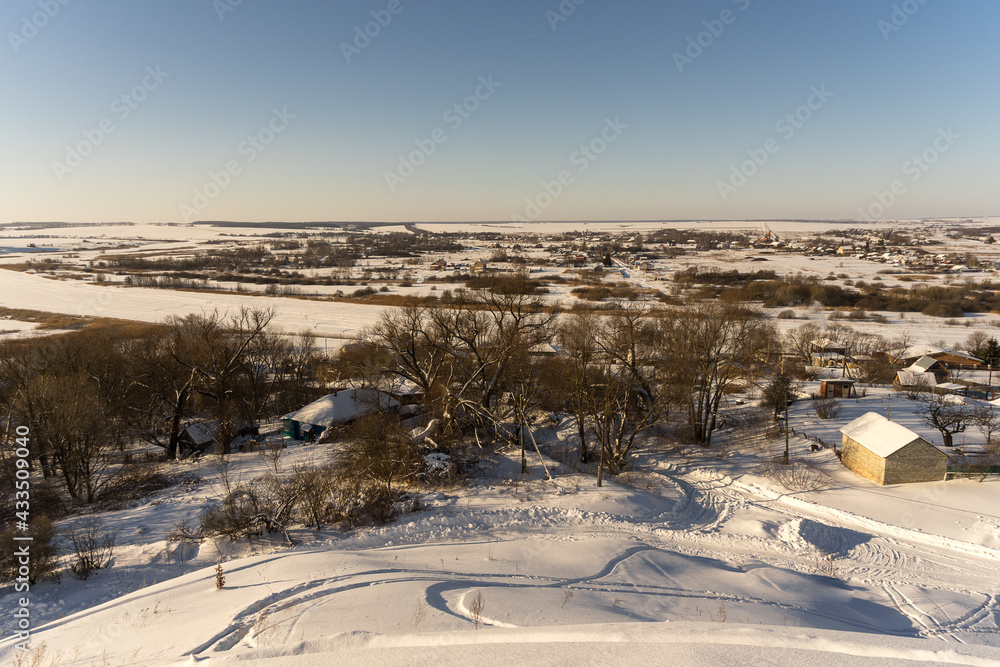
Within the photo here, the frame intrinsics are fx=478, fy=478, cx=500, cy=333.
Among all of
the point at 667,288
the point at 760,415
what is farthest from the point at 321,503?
the point at 667,288

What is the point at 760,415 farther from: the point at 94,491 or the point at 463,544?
the point at 94,491

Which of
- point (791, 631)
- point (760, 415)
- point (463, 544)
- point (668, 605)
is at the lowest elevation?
point (760, 415)

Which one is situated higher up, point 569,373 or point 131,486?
point 569,373

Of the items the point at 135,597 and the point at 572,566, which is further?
the point at 572,566

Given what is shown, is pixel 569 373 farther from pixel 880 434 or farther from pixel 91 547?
pixel 91 547

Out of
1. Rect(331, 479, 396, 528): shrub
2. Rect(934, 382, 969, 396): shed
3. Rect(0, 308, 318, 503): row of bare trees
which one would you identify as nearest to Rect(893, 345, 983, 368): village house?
Rect(934, 382, 969, 396): shed

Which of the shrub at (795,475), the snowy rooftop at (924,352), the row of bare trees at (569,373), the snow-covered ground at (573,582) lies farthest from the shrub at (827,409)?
the snowy rooftop at (924,352)

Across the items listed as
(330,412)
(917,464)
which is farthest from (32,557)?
(917,464)
